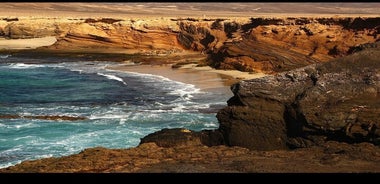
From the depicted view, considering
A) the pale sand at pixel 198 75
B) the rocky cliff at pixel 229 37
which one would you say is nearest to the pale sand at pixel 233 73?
the pale sand at pixel 198 75

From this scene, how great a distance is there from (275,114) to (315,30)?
22803mm

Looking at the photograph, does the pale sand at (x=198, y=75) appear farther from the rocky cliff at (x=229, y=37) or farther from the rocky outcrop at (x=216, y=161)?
the rocky outcrop at (x=216, y=161)

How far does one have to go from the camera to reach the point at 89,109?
65.0 ft

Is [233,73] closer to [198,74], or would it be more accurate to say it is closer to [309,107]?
[198,74]

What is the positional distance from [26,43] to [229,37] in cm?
2141

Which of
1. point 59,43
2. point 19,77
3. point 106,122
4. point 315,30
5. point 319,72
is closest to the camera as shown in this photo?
point 319,72

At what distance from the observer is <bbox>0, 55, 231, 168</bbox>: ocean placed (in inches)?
571

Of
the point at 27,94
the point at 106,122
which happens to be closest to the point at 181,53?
the point at 27,94

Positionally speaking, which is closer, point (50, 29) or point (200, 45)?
point (200, 45)

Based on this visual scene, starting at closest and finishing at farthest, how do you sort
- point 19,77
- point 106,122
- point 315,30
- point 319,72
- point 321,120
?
point 321,120
point 319,72
point 106,122
point 19,77
point 315,30

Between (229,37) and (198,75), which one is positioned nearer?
(198,75)

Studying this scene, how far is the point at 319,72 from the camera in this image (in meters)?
10.5

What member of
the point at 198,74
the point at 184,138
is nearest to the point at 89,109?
the point at 184,138
